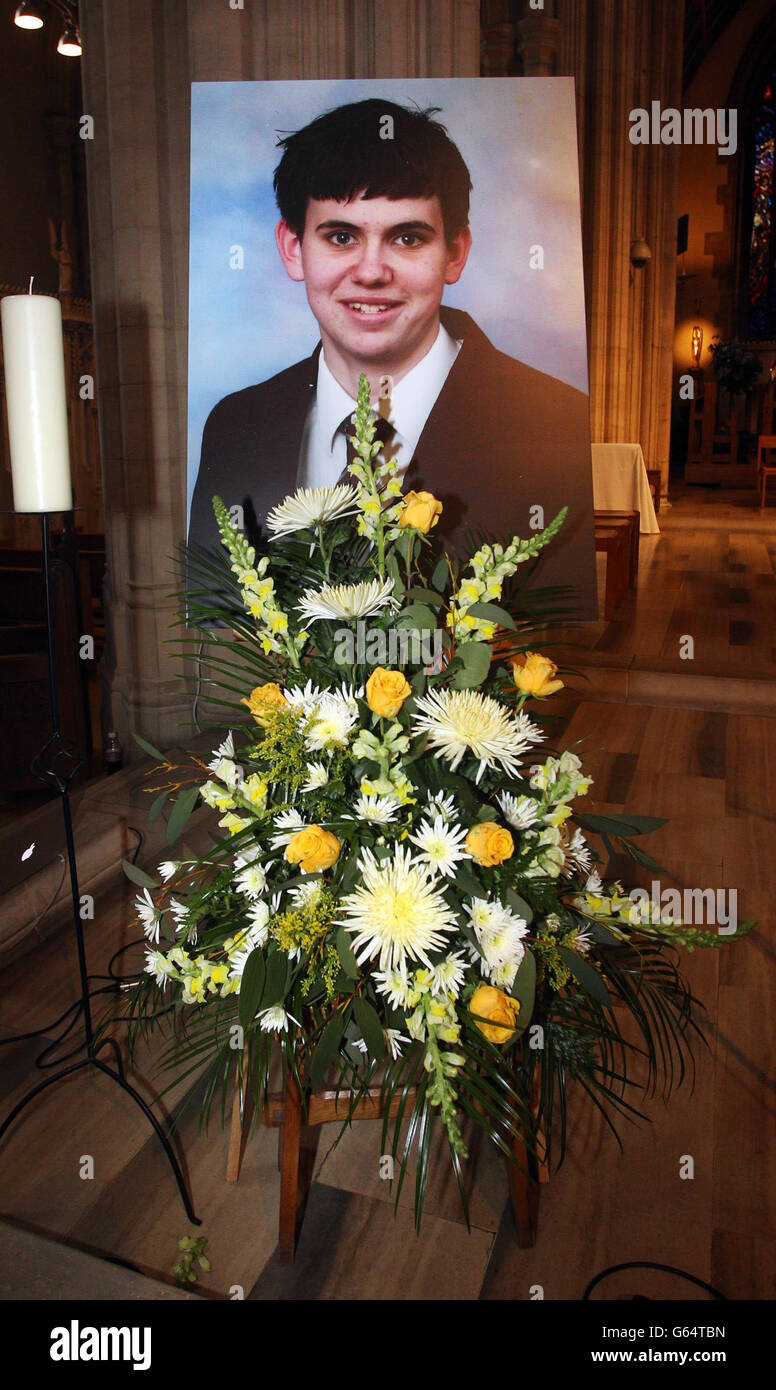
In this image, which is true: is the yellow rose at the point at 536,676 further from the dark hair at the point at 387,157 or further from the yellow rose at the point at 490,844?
the dark hair at the point at 387,157

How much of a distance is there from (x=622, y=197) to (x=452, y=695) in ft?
36.0

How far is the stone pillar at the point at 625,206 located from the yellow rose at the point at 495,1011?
34.5ft

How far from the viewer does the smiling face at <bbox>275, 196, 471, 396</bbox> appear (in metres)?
2.89

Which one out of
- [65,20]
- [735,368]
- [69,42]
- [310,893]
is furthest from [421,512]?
[735,368]

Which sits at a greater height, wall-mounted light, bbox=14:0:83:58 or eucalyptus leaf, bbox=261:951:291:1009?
wall-mounted light, bbox=14:0:83:58

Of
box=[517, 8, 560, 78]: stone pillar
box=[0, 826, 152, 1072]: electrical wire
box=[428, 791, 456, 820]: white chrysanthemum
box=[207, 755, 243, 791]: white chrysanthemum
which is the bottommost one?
box=[0, 826, 152, 1072]: electrical wire

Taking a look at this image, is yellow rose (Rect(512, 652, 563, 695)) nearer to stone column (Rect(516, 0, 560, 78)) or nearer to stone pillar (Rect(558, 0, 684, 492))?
stone column (Rect(516, 0, 560, 78))

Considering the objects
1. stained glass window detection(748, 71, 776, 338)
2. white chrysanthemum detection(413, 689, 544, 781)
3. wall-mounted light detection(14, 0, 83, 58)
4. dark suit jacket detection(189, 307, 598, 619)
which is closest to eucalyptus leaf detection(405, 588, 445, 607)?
white chrysanthemum detection(413, 689, 544, 781)

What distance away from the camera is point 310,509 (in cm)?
155

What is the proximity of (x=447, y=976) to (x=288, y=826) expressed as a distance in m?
0.29

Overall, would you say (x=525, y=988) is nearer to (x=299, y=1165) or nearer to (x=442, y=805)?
(x=442, y=805)

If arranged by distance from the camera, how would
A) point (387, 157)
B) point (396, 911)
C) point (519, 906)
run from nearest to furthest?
1. point (396, 911)
2. point (519, 906)
3. point (387, 157)

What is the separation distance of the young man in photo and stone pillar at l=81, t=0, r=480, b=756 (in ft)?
2.72
